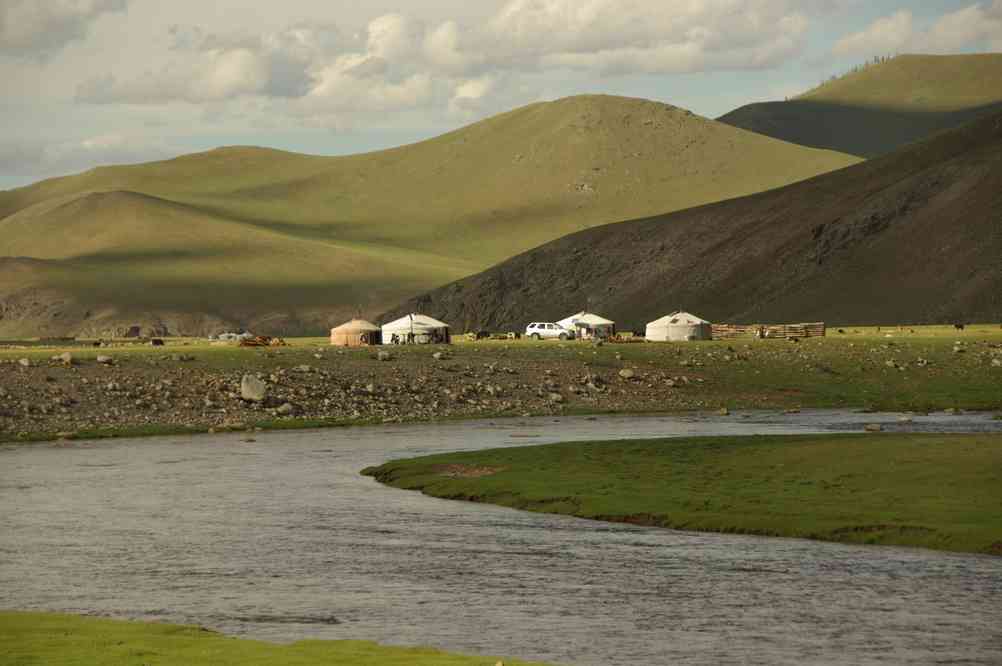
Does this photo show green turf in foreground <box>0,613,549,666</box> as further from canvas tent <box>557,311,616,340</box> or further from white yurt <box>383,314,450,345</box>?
canvas tent <box>557,311,616,340</box>

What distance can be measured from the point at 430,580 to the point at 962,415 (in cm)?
4969

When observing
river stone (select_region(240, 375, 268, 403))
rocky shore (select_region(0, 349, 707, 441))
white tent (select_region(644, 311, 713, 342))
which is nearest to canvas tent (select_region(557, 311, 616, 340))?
white tent (select_region(644, 311, 713, 342))

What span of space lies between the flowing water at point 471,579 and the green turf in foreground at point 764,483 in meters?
1.05

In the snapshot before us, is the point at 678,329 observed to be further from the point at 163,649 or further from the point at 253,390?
the point at 163,649

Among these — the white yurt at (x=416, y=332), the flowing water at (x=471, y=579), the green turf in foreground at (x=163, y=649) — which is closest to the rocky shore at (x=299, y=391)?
the flowing water at (x=471, y=579)

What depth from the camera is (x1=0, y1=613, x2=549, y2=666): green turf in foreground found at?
21266 millimetres

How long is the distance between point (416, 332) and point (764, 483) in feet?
291

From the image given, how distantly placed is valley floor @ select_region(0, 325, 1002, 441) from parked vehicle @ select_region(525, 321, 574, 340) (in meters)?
41.3

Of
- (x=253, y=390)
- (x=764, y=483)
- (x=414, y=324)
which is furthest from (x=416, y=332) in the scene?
(x=764, y=483)

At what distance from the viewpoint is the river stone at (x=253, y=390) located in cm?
7807

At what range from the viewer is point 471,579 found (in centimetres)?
3147

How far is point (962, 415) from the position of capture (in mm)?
74688

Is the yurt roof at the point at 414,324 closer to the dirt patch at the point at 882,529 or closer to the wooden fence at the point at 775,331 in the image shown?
the wooden fence at the point at 775,331

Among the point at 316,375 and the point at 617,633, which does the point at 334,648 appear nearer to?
the point at 617,633
